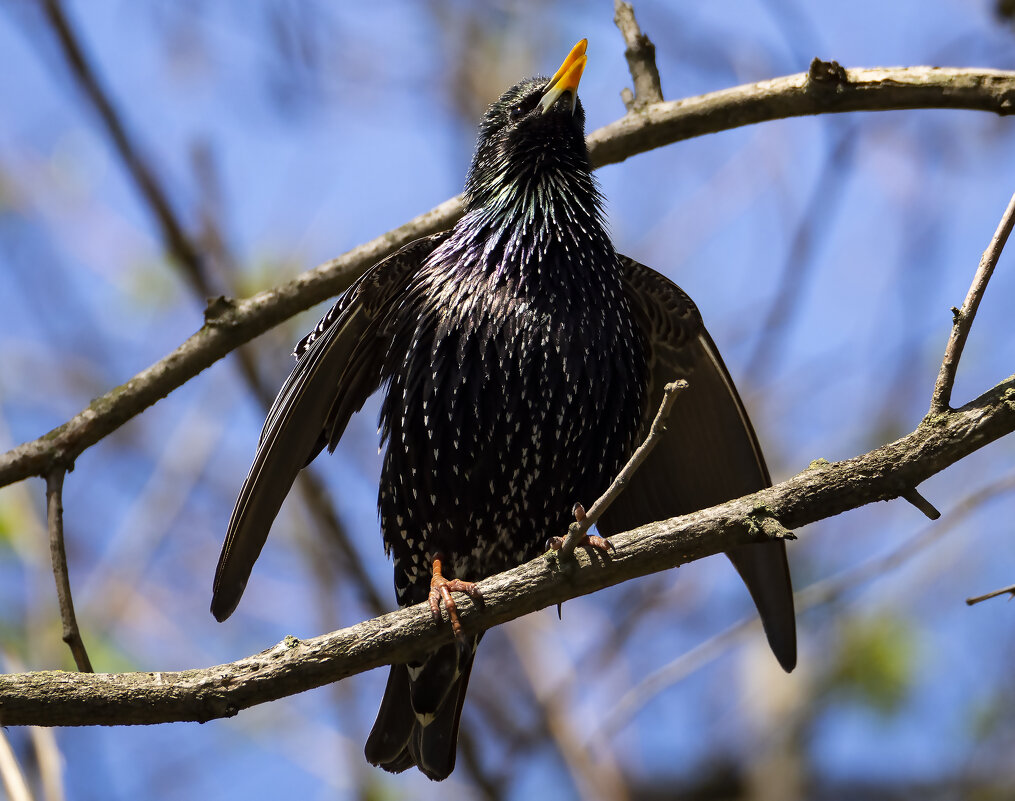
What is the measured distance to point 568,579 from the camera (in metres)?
3.01

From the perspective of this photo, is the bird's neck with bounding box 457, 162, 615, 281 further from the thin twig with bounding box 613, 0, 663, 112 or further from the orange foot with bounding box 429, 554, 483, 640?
Result: the orange foot with bounding box 429, 554, 483, 640

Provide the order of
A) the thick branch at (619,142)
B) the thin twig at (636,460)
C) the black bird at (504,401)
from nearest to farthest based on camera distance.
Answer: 1. the thin twig at (636,460)
2. the thick branch at (619,142)
3. the black bird at (504,401)

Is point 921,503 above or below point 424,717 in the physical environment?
below

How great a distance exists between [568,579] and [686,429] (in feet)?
5.94

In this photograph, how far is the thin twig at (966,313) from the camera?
2879 millimetres

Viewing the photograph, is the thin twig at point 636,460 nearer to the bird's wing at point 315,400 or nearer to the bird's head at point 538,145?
the bird's wing at point 315,400

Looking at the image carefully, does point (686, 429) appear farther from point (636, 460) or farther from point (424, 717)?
point (636, 460)

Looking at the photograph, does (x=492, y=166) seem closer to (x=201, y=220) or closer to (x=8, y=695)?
(x=201, y=220)

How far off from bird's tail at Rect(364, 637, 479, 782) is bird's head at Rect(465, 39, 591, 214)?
1.85 m

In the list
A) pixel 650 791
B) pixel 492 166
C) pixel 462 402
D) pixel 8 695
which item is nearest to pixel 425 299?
pixel 462 402

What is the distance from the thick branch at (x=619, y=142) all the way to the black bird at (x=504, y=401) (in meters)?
0.17

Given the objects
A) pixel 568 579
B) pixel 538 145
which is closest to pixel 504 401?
pixel 568 579

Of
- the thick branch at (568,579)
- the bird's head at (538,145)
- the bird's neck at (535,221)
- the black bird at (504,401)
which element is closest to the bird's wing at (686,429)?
the black bird at (504,401)

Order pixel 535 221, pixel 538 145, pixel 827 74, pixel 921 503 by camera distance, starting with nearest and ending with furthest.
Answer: pixel 921 503, pixel 827 74, pixel 535 221, pixel 538 145
